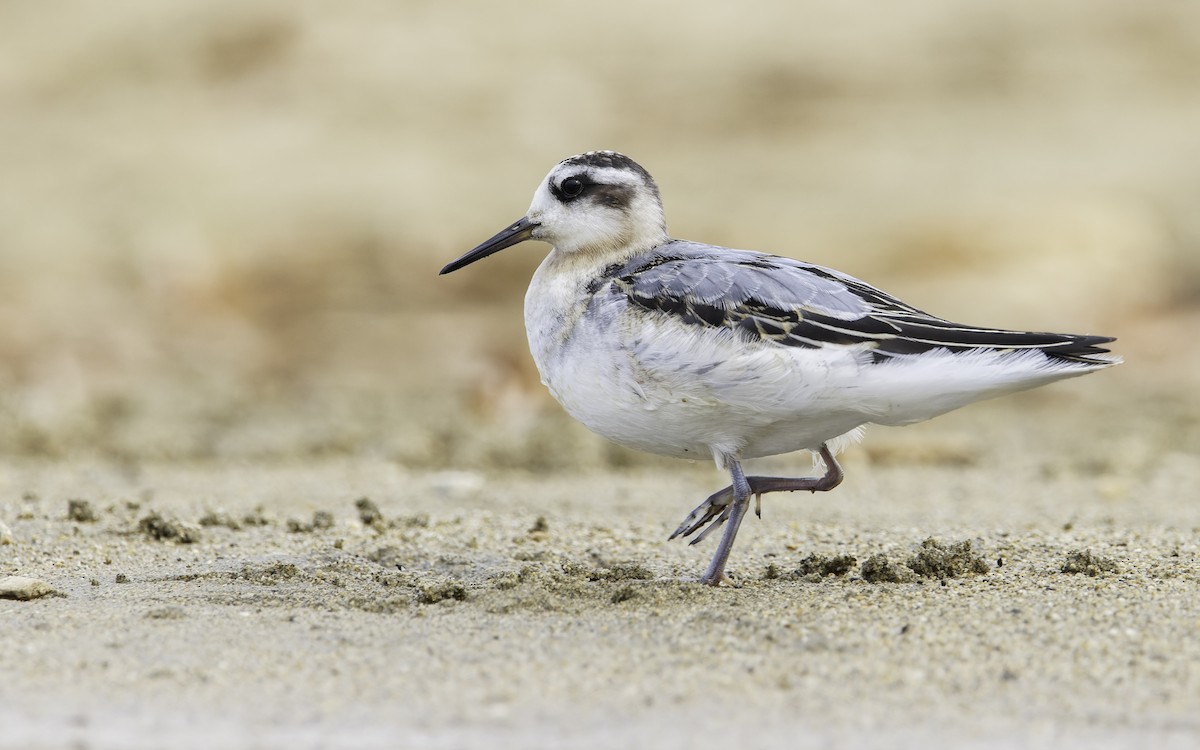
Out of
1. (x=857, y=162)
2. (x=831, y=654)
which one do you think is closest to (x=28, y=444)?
(x=831, y=654)

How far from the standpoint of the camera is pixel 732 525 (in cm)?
579

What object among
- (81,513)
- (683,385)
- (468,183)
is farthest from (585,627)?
(468,183)

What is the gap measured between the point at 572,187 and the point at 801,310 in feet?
4.73

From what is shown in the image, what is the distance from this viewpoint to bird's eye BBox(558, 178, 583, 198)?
252 inches

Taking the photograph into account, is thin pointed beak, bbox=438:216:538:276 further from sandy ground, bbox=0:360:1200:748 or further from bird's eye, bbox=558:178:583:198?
sandy ground, bbox=0:360:1200:748

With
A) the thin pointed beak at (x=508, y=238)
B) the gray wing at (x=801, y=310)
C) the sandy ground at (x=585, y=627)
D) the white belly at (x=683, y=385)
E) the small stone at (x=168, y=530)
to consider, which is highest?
the thin pointed beak at (x=508, y=238)

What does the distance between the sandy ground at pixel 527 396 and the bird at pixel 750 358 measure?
0.63 metres

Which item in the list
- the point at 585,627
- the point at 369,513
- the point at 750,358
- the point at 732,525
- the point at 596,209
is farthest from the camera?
the point at 369,513

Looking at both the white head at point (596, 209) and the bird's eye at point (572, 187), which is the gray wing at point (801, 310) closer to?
the white head at point (596, 209)

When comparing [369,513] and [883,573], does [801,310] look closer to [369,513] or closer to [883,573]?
[883,573]

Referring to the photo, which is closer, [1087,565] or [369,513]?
[1087,565]

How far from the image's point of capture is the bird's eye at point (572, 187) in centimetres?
640

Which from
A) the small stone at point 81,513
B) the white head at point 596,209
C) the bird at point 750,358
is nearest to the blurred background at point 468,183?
the small stone at point 81,513

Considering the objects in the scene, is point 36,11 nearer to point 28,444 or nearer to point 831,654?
point 28,444
